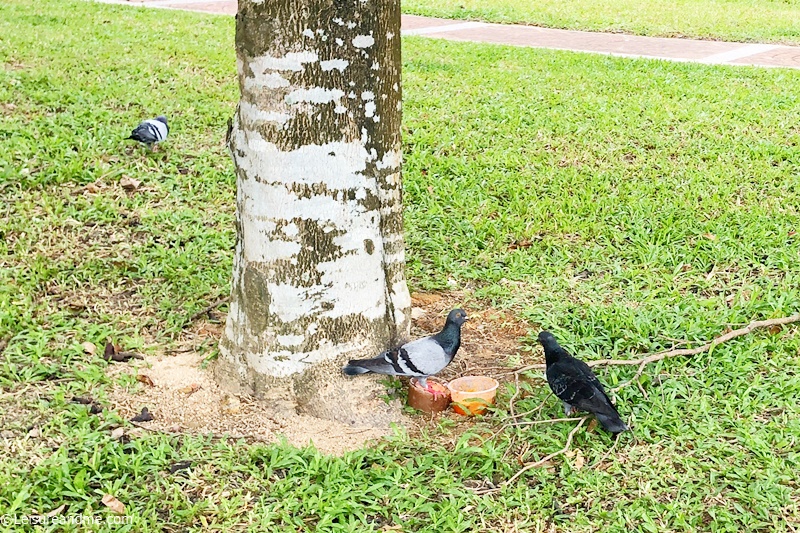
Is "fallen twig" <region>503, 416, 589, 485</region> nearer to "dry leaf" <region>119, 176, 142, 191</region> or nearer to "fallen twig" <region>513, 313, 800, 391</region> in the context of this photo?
"fallen twig" <region>513, 313, 800, 391</region>

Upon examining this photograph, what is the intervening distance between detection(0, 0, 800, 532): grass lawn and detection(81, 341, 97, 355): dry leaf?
3 cm

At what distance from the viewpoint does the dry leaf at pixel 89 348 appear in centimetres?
399

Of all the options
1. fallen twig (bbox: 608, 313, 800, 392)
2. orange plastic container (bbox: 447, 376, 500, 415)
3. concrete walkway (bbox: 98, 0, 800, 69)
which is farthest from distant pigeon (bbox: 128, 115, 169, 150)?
concrete walkway (bbox: 98, 0, 800, 69)

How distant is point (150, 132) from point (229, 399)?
304 centimetres

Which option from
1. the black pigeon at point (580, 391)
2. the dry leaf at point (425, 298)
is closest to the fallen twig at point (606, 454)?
the black pigeon at point (580, 391)

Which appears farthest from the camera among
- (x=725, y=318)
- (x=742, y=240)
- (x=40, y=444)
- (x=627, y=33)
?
(x=627, y=33)

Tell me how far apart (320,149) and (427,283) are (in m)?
1.65

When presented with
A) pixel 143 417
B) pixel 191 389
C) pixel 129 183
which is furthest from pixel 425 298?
pixel 129 183

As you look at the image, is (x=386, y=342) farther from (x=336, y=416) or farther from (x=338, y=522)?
(x=338, y=522)

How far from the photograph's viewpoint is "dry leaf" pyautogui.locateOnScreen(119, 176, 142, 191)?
5809 mm

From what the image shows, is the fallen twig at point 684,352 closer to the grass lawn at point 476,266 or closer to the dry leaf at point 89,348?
the grass lawn at point 476,266

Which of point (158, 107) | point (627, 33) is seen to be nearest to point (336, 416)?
point (158, 107)

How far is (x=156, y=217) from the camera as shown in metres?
5.48

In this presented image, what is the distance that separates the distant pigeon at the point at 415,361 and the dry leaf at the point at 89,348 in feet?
4.26
